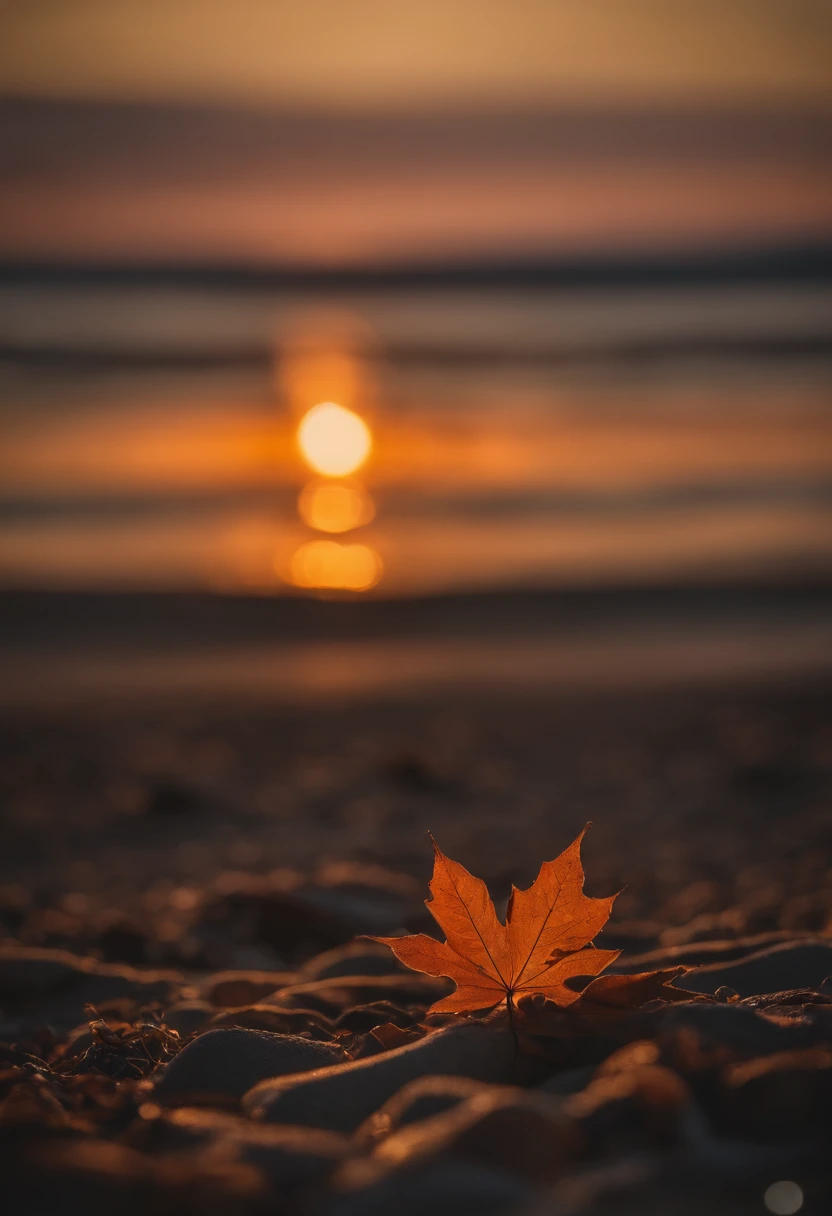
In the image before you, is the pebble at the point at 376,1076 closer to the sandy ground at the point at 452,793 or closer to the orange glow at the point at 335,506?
the sandy ground at the point at 452,793

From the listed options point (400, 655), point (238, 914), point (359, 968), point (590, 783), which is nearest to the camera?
point (359, 968)

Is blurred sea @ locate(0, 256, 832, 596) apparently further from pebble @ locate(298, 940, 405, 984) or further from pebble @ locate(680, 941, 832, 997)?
pebble @ locate(680, 941, 832, 997)

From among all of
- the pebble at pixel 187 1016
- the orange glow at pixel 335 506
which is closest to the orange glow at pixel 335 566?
the orange glow at pixel 335 506

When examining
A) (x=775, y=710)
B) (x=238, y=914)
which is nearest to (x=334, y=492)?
(x=775, y=710)

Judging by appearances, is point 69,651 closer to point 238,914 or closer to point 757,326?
point 238,914

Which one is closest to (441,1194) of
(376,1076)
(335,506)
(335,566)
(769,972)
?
(376,1076)
